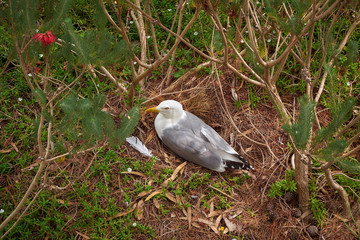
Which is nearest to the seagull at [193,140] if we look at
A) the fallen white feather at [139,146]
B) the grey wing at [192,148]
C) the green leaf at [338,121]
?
the grey wing at [192,148]

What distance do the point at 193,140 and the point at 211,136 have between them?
153mm

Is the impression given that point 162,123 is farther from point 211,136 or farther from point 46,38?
point 46,38

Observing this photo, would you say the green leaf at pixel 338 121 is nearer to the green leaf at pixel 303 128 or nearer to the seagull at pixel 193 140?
the green leaf at pixel 303 128

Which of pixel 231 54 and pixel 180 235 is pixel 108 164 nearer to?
pixel 180 235

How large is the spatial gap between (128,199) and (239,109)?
1244 mm

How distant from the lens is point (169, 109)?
294 centimetres

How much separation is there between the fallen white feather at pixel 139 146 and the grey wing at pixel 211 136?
42cm

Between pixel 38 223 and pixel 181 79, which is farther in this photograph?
pixel 181 79

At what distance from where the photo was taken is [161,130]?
2988mm

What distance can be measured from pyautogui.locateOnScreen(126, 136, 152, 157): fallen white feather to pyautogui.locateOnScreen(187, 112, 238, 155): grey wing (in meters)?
0.42

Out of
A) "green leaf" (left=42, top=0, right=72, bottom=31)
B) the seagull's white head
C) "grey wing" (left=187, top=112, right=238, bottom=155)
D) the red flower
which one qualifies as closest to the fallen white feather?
the seagull's white head

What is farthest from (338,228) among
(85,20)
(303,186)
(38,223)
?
(85,20)

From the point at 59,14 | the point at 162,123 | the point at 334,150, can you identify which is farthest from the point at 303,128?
the point at 162,123

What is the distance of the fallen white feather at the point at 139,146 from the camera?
9.60ft
